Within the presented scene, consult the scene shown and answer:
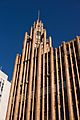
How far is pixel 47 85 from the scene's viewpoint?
4691cm

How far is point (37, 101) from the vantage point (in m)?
44.8

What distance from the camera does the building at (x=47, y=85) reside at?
40875mm

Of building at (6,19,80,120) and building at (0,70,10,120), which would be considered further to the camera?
building at (0,70,10,120)

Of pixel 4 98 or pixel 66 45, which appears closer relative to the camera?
pixel 66 45

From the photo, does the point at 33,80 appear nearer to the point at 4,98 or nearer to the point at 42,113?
the point at 42,113

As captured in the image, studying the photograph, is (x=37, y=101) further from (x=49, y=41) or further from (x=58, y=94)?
(x=49, y=41)

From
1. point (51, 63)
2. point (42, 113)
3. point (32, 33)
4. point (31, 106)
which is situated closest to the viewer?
point (42, 113)

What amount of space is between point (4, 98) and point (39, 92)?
27.7 metres

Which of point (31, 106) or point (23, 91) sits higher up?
point (23, 91)

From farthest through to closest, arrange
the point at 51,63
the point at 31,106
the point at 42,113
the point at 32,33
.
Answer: the point at 32,33 → the point at 51,63 → the point at 31,106 → the point at 42,113

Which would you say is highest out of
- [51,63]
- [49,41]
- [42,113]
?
[49,41]

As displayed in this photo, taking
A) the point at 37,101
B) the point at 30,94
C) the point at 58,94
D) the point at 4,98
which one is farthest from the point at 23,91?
the point at 4,98

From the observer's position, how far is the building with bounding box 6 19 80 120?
1609 inches

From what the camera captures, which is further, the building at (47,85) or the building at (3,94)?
the building at (3,94)
